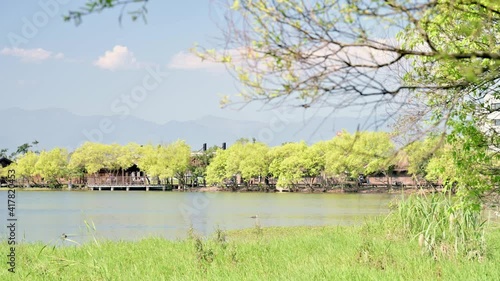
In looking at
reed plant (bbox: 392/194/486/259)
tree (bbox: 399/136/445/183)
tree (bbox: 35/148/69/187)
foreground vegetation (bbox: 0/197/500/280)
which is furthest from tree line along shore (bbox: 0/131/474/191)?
tree (bbox: 399/136/445/183)

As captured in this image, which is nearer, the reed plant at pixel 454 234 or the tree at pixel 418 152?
the tree at pixel 418 152

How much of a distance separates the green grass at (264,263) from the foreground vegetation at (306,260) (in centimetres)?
2

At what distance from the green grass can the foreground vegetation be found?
0.6 inches

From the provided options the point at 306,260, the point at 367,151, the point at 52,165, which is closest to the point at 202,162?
the point at 52,165

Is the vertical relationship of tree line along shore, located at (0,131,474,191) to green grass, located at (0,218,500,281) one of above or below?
above

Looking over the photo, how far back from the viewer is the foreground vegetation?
952 cm

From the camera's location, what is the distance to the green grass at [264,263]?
945 cm

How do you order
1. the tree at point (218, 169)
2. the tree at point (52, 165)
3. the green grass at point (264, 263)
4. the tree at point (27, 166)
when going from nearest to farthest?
1. the green grass at point (264, 263)
2. the tree at point (218, 169)
3. the tree at point (52, 165)
4. the tree at point (27, 166)

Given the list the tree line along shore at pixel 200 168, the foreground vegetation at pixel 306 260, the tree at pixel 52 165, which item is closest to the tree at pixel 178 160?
the tree line along shore at pixel 200 168

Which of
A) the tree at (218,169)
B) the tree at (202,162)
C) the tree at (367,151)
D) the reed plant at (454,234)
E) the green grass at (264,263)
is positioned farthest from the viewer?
the tree at (202,162)

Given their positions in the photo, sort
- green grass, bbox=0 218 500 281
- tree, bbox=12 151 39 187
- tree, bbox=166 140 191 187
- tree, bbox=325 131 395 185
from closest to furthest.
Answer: tree, bbox=325 131 395 185 → green grass, bbox=0 218 500 281 → tree, bbox=166 140 191 187 → tree, bbox=12 151 39 187

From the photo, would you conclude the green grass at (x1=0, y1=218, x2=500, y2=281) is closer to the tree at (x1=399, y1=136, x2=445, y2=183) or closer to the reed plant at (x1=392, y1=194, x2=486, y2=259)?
the reed plant at (x1=392, y1=194, x2=486, y2=259)

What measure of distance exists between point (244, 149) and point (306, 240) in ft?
198

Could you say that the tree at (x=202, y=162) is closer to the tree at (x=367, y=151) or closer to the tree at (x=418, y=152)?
the tree at (x=418, y=152)
